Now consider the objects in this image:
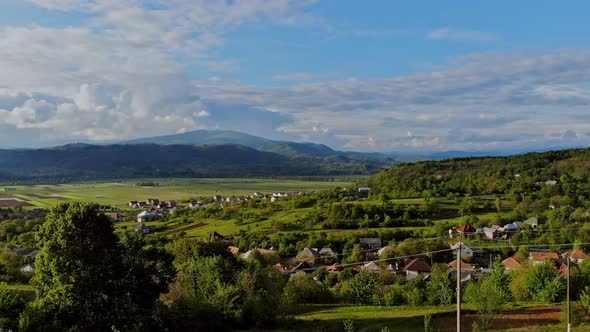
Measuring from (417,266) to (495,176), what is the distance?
178 ft

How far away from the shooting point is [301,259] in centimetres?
5078

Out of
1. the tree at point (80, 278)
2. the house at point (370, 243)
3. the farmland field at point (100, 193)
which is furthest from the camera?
the farmland field at point (100, 193)

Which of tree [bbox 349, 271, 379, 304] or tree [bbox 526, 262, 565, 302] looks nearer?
tree [bbox 526, 262, 565, 302]

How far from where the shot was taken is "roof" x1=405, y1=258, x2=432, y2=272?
43312 mm

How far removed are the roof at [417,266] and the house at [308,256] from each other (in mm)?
10519

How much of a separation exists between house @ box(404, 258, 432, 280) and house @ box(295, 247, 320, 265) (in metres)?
10.1

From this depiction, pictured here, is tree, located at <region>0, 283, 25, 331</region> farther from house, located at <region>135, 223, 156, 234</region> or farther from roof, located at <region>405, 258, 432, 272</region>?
house, located at <region>135, 223, 156, 234</region>

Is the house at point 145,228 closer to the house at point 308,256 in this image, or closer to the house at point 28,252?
the house at point 28,252

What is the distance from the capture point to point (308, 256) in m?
51.9

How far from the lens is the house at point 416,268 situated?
42.4 meters

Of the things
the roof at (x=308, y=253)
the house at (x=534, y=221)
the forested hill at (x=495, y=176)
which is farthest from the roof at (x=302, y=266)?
the forested hill at (x=495, y=176)

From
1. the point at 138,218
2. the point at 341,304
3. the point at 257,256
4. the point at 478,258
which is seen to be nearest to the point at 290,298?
the point at 341,304

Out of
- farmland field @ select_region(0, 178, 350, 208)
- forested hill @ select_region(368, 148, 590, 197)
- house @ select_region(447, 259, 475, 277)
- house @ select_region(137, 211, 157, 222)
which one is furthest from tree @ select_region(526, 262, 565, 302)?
farmland field @ select_region(0, 178, 350, 208)

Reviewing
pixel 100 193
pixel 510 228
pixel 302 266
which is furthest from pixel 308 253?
pixel 100 193
